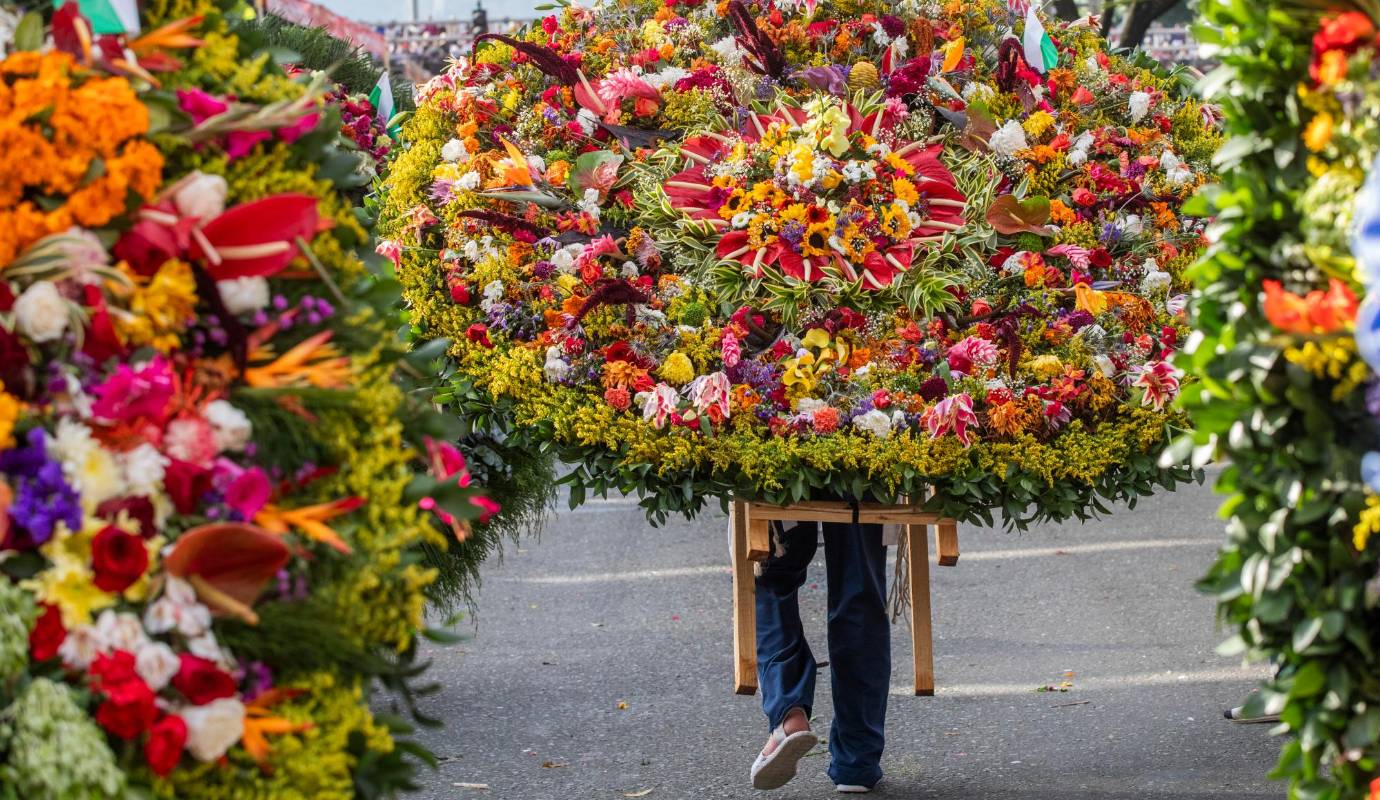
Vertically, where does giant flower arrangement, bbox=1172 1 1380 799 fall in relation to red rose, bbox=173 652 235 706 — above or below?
above

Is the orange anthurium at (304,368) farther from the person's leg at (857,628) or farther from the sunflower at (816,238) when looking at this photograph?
the person's leg at (857,628)

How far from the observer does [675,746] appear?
5.37 meters

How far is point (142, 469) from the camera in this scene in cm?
240

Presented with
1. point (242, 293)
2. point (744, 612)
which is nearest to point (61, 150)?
point (242, 293)

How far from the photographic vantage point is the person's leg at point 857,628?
4.55 meters

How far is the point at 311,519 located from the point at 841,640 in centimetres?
234

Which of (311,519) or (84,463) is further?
(311,519)

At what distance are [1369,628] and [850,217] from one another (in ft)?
7.19

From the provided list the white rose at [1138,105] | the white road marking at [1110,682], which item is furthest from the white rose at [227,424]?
the white road marking at [1110,682]

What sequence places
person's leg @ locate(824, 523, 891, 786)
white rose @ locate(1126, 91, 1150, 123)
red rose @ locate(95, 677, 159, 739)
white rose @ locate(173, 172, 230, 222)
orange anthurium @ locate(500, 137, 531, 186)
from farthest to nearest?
1. white rose @ locate(1126, 91, 1150, 123)
2. orange anthurium @ locate(500, 137, 531, 186)
3. person's leg @ locate(824, 523, 891, 786)
4. white rose @ locate(173, 172, 230, 222)
5. red rose @ locate(95, 677, 159, 739)

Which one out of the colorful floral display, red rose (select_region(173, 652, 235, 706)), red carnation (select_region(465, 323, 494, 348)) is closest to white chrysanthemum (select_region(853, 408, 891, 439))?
the colorful floral display

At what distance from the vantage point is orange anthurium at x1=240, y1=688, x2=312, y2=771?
7.87 feet

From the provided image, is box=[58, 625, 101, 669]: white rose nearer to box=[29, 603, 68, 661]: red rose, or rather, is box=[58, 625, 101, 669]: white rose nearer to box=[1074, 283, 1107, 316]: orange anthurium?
box=[29, 603, 68, 661]: red rose

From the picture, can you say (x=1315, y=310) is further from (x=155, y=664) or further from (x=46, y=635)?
(x=46, y=635)
